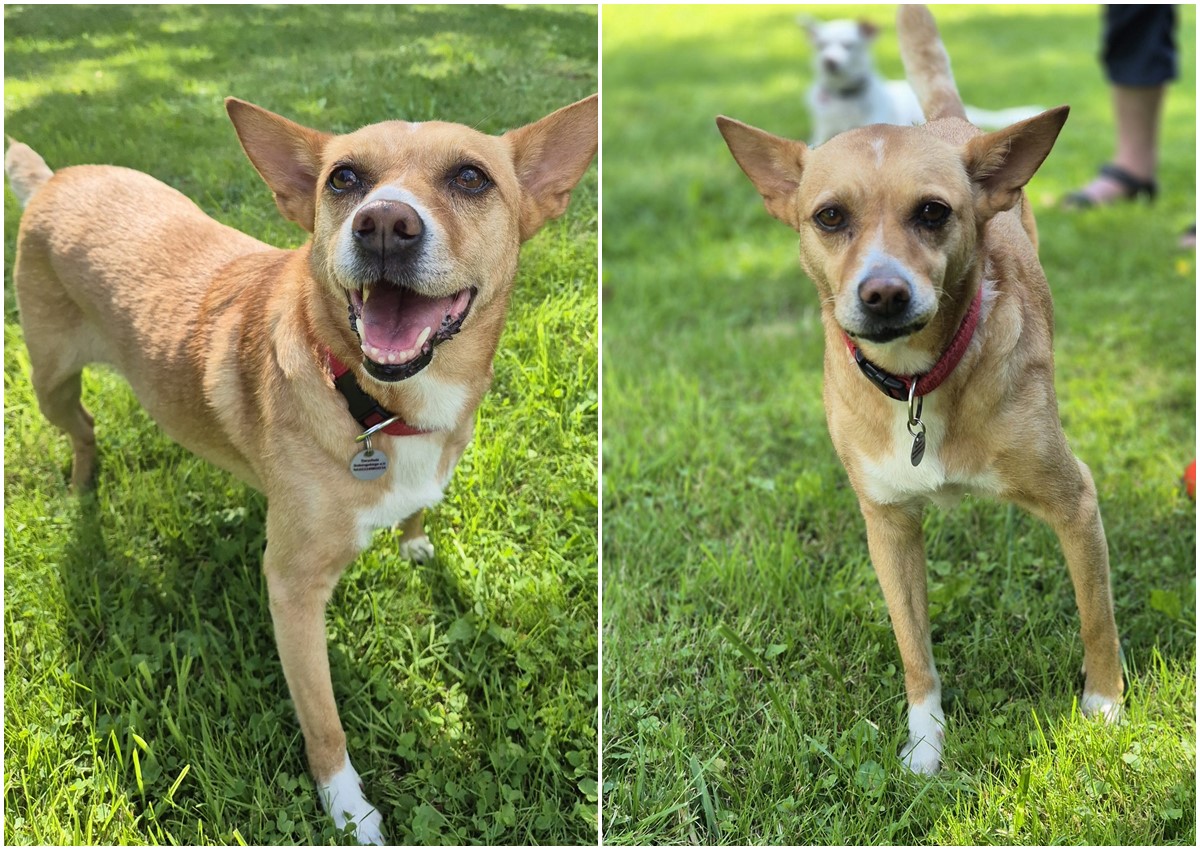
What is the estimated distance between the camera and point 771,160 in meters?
3.02

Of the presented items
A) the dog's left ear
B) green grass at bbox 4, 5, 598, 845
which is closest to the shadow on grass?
green grass at bbox 4, 5, 598, 845

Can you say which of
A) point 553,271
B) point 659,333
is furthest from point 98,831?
point 659,333

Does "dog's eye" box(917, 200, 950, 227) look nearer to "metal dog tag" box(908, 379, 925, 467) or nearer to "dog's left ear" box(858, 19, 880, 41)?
"metal dog tag" box(908, 379, 925, 467)

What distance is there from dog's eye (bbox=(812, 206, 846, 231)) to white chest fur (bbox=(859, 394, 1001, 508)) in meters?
0.52

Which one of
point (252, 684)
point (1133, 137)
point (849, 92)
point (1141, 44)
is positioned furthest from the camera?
point (849, 92)

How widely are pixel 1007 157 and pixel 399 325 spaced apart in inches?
64.5

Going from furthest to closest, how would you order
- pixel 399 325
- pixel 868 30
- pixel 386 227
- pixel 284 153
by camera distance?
1. pixel 868 30
2. pixel 284 153
3. pixel 399 325
4. pixel 386 227

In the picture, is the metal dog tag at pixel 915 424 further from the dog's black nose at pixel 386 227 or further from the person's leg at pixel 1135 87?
the person's leg at pixel 1135 87

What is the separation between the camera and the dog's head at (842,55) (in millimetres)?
8047

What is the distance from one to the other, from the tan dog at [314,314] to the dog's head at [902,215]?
0.70m

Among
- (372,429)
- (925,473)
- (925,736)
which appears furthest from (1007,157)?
(372,429)

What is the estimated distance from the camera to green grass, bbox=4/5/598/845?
3.01 m

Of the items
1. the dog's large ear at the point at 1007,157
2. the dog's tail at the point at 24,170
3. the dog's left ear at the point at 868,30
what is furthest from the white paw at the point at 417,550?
the dog's left ear at the point at 868,30

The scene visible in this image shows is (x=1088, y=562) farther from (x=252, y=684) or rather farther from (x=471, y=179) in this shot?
(x=252, y=684)
